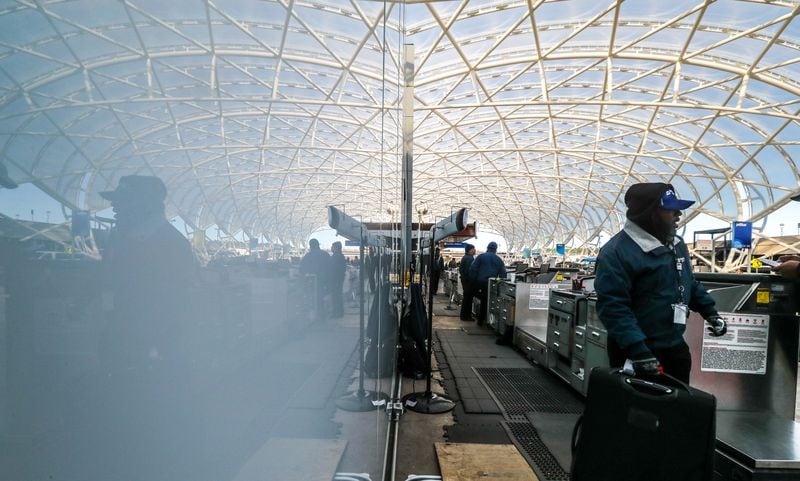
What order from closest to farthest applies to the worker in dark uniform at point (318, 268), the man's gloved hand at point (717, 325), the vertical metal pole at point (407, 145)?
the worker in dark uniform at point (318, 268) → the man's gloved hand at point (717, 325) → the vertical metal pole at point (407, 145)

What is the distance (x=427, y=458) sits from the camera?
343 centimetres

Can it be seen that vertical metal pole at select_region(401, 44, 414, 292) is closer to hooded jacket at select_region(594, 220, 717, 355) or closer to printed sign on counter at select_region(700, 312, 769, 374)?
hooded jacket at select_region(594, 220, 717, 355)

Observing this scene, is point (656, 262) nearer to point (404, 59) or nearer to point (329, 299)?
point (329, 299)

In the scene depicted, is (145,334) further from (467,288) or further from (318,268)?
(467,288)

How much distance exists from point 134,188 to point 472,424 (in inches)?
170

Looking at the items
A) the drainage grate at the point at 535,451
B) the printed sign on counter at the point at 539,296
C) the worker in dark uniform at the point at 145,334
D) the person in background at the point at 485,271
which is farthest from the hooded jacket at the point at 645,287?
the person in background at the point at 485,271

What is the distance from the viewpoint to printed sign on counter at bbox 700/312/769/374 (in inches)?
130

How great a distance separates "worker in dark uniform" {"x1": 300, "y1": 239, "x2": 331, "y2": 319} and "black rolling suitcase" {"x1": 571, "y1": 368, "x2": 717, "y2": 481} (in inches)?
71.2

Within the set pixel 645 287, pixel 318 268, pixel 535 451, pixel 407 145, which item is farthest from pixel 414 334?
pixel 318 268

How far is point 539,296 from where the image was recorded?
713 centimetres

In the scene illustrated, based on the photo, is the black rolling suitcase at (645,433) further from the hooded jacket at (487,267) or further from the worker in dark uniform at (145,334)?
the hooded jacket at (487,267)

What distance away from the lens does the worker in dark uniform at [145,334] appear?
0.37 m

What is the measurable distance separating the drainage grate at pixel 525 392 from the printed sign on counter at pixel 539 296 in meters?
1.34

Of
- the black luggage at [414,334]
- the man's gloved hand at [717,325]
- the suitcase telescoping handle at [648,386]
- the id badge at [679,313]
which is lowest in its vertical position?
the black luggage at [414,334]
